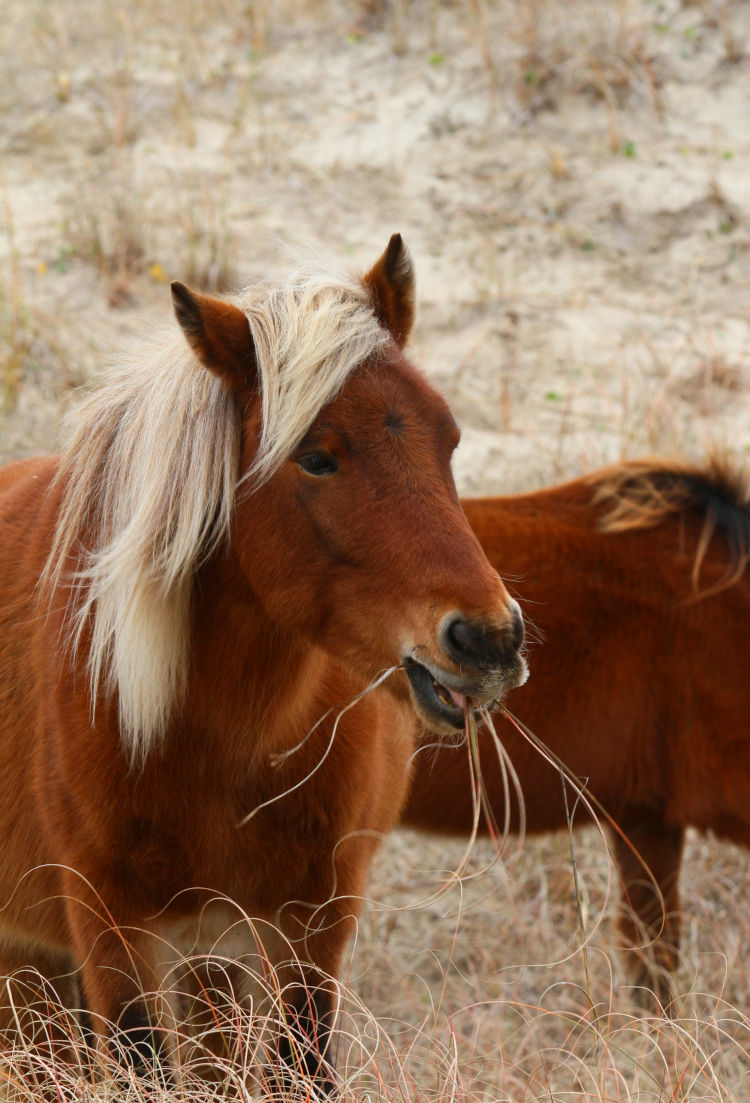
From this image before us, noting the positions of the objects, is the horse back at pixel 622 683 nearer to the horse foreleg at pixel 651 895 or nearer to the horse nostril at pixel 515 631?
the horse foreleg at pixel 651 895

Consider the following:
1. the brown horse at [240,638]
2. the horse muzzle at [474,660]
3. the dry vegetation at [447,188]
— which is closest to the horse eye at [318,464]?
the brown horse at [240,638]

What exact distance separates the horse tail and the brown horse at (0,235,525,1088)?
1.46m

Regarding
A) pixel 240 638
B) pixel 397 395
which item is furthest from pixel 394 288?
pixel 240 638

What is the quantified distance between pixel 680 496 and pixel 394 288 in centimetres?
170

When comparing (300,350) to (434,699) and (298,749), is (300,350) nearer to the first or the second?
(434,699)

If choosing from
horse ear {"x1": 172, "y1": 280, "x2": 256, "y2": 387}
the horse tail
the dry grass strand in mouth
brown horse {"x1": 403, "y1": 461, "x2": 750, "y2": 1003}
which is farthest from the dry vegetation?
horse ear {"x1": 172, "y1": 280, "x2": 256, "y2": 387}

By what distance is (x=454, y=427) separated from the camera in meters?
2.15

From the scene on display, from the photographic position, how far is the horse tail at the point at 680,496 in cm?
362

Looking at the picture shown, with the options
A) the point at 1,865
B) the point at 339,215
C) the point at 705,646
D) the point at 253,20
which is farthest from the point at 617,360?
the point at 1,865

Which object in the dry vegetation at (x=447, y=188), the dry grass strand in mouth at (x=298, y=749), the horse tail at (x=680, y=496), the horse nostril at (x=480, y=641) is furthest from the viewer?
the dry vegetation at (x=447, y=188)

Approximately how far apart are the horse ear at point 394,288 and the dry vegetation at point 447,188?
2.99 m

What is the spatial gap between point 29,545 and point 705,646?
6.49ft

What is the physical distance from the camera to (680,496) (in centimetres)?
371

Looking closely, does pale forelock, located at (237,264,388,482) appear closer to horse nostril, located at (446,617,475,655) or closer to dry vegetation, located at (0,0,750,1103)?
horse nostril, located at (446,617,475,655)
